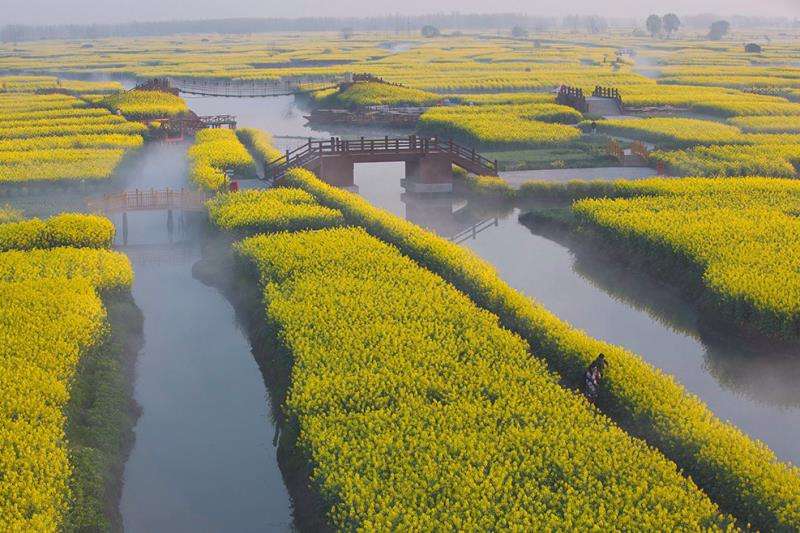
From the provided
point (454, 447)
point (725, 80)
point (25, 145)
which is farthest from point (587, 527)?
point (725, 80)

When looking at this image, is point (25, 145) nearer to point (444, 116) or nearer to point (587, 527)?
point (444, 116)

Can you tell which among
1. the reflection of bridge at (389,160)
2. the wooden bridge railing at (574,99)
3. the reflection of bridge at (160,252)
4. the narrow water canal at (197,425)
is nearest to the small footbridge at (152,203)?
the reflection of bridge at (160,252)

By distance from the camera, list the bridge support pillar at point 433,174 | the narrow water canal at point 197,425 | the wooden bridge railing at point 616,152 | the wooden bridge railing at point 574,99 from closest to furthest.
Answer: the narrow water canal at point 197,425 < the bridge support pillar at point 433,174 < the wooden bridge railing at point 616,152 < the wooden bridge railing at point 574,99

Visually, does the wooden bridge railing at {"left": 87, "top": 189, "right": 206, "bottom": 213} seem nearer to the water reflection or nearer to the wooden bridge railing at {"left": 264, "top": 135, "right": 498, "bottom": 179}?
the wooden bridge railing at {"left": 264, "top": 135, "right": 498, "bottom": 179}

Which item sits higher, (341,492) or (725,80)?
(725,80)

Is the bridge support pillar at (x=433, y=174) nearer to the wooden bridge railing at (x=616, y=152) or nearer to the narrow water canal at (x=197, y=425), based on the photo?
the wooden bridge railing at (x=616, y=152)

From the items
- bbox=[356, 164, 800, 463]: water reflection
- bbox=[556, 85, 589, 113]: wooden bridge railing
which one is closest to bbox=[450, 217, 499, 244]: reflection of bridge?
bbox=[356, 164, 800, 463]: water reflection
